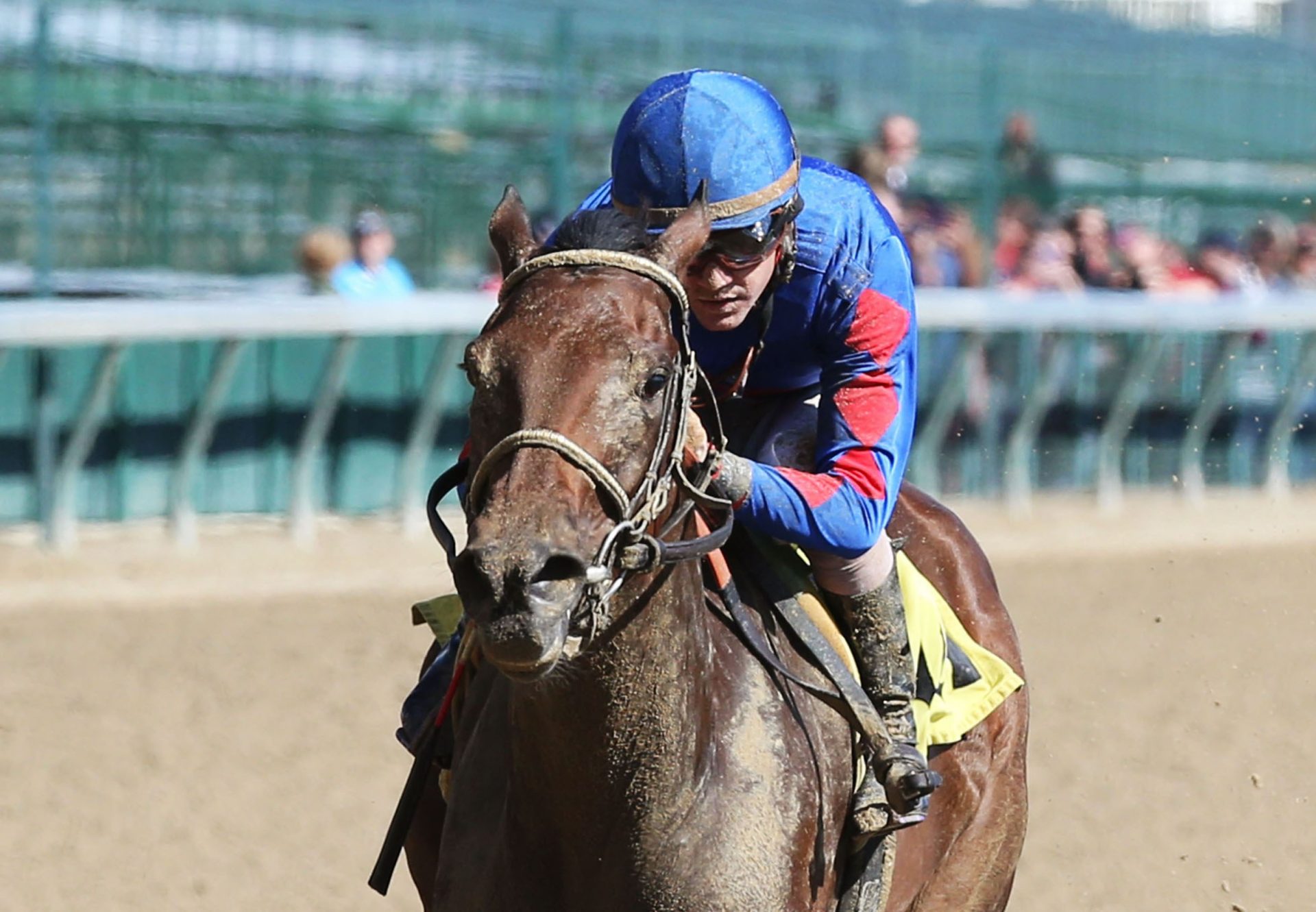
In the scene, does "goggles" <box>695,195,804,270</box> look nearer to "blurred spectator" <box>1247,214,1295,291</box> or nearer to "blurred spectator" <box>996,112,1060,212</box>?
"blurred spectator" <box>996,112,1060,212</box>

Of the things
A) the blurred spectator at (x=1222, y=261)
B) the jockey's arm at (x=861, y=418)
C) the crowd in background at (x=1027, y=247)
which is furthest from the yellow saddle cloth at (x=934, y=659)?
the blurred spectator at (x=1222, y=261)

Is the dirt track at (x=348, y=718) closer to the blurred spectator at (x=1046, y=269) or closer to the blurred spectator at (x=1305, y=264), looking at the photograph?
the blurred spectator at (x=1046, y=269)

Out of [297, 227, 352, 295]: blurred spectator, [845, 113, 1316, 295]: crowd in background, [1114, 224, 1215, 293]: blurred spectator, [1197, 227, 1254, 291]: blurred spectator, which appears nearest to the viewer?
[297, 227, 352, 295]: blurred spectator

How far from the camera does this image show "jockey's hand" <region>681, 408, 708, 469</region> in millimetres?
2883

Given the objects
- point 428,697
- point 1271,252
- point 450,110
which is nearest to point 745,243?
point 428,697

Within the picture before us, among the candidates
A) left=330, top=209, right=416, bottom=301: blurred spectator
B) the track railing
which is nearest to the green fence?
left=330, top=209, right=416, bottom=301: blurred spectator

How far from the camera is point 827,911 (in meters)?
3.33

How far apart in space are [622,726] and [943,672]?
39.0 inches

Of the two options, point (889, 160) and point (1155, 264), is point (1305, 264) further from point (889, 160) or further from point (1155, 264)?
point (889, 160)

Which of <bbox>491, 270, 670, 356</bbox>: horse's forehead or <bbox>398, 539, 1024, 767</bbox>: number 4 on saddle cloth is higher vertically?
<bbox>491, 270, 670, 356</bbox>: horse's forehead

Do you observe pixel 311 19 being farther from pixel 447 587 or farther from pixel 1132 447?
pixel 1132 447

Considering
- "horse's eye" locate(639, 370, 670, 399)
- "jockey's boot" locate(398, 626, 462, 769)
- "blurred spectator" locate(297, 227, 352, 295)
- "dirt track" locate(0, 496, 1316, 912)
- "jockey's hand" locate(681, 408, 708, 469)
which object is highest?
"horse's eye" locate(639, 370, 670, 399)

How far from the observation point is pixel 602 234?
288 cm

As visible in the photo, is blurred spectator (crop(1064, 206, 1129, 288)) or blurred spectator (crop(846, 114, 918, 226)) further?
blurred spectator (crop(1064, 206, 1129, 288))
